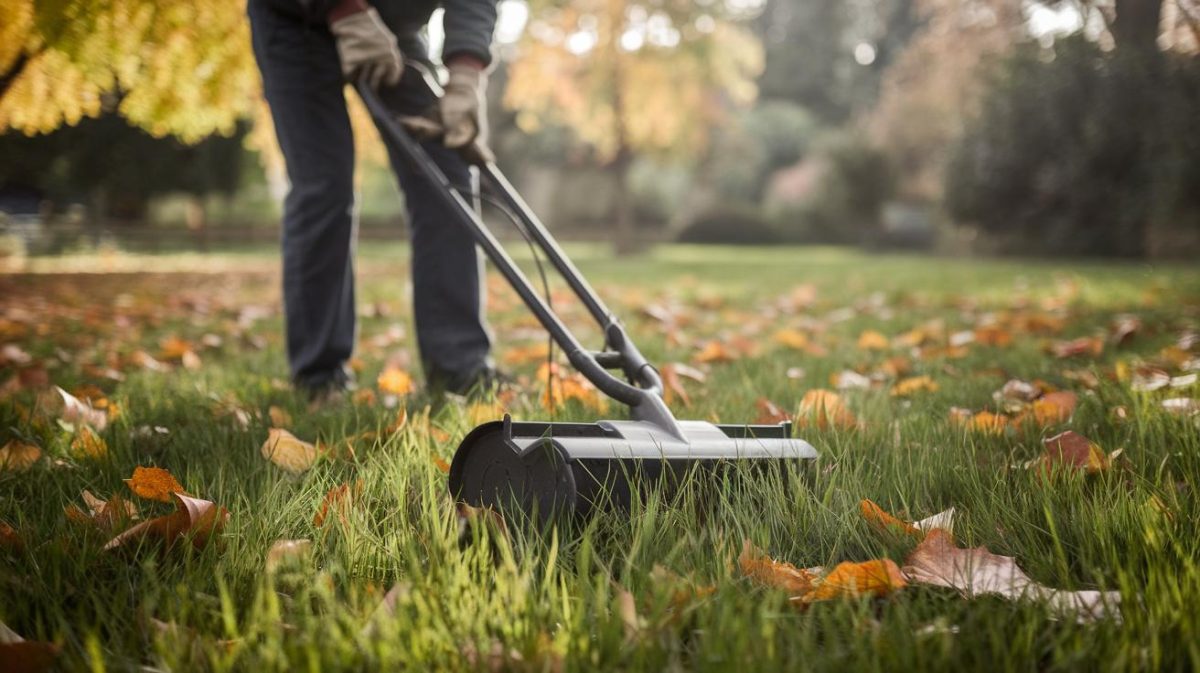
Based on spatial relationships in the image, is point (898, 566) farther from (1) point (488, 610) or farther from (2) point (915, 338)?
(2) point (915, 338)

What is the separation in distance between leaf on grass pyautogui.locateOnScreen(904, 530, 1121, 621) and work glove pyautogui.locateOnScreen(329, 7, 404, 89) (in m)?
1.67

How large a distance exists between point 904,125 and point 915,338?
62.2 feet

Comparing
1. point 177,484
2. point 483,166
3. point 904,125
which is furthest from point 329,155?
point 904,125

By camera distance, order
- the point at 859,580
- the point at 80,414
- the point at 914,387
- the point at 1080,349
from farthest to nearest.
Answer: the point at 1080,349 → the point at 914,387 → the point at 80,414 → the point at 859,580

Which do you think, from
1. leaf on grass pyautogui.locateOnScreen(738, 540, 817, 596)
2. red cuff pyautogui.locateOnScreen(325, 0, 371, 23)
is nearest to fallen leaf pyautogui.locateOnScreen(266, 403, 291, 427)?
red cuff pyautogui.locateOnScreen(325, 0, 371, 23)

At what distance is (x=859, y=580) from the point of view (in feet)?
3.36

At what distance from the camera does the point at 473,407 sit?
6.25ft

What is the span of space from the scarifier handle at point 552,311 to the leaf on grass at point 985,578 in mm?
413

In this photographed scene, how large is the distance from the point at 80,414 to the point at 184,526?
2.99ft

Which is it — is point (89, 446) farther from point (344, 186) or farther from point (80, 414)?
point (344, 186)

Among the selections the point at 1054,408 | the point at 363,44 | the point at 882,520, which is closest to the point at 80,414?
the point at 363,44

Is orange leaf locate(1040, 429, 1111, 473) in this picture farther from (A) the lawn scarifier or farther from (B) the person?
(B) the person

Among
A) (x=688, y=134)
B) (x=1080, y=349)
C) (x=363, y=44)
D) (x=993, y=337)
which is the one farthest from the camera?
(x=688, y=134)

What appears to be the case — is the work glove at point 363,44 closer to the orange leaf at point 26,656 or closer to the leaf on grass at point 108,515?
the leaf on grass at point 108,515
